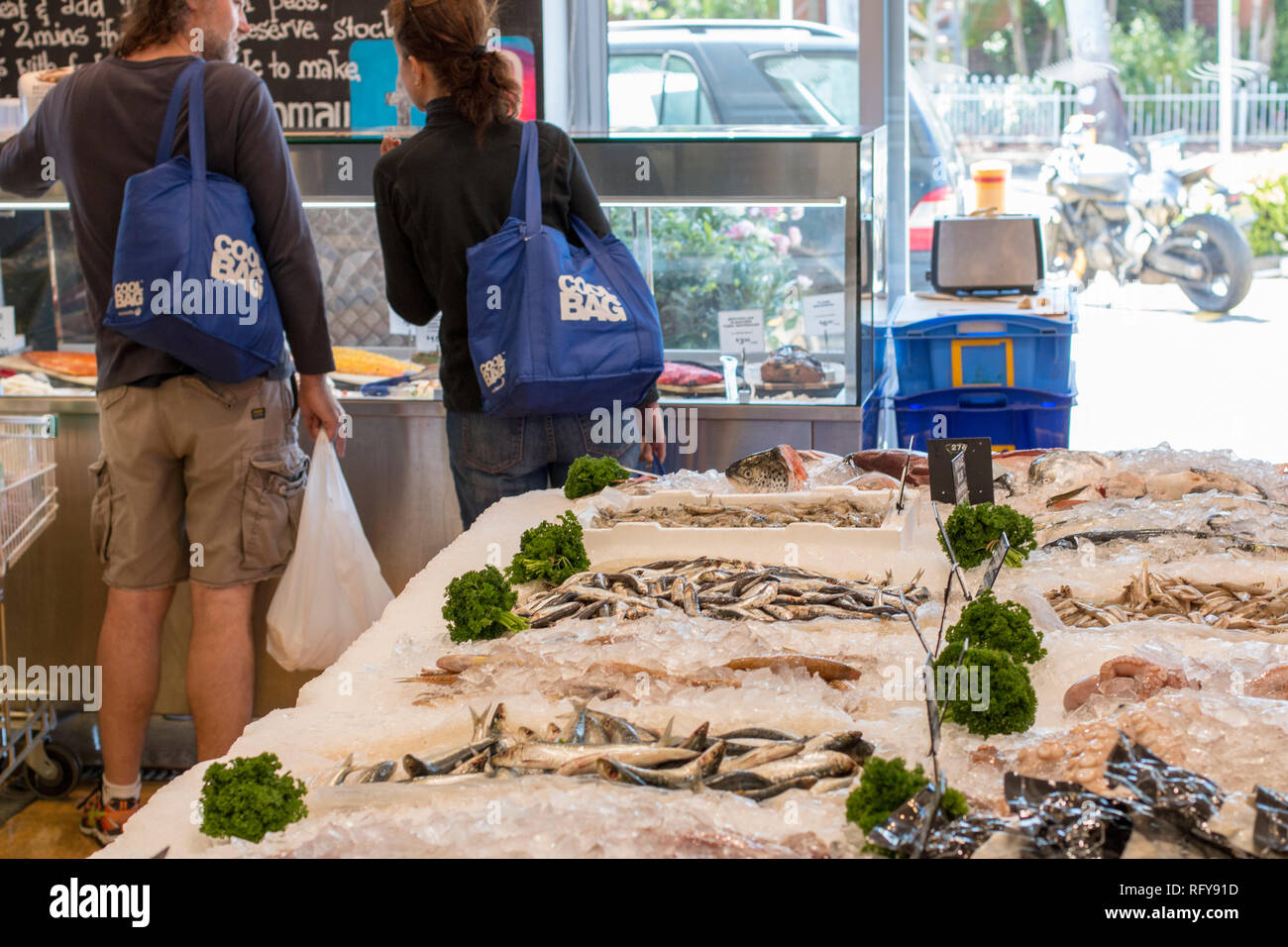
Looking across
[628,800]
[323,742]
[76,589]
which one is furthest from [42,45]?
[628,800]

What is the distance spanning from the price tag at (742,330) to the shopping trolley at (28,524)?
1.92 m

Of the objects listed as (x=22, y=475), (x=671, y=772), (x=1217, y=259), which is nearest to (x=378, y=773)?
(x=671, y=772)

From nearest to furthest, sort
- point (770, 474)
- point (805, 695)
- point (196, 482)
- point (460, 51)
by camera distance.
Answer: point (805, 695) → point (770, 474) → point (460, 51) → point (196, 482)

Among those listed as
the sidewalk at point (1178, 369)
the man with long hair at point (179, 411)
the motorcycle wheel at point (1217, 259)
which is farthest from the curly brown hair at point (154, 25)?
the motorcycle wheel at point (1217, 259)

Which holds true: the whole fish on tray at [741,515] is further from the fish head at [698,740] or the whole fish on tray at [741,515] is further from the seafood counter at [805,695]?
the fish head at [698,740]

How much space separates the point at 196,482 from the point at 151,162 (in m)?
0.80

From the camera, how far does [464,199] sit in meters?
3.30

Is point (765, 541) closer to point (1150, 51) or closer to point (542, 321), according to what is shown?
point (542, 321)

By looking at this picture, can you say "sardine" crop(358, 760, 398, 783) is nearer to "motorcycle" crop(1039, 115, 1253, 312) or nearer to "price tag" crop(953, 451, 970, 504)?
"price tag" crop(953, 451, 970, 504)

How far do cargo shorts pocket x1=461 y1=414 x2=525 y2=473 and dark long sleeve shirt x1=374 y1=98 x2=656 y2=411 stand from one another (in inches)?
1.9

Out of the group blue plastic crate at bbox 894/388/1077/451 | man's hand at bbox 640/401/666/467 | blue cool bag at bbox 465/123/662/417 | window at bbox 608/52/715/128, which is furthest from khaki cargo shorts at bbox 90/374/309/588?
window at bbox 608/52/715/128

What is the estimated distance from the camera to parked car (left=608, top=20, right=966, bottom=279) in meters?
5.33

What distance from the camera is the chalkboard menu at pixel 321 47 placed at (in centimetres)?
511
